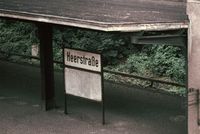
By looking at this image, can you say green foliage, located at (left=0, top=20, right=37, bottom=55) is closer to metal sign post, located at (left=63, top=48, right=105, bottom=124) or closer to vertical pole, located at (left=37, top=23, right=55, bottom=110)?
vertical pole, located at (left=37, top=23, right=55, bottom=110)

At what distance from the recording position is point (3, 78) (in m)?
14.1

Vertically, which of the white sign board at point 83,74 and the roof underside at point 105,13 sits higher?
the roof underside at point 105,13

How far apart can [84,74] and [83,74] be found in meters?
0.03

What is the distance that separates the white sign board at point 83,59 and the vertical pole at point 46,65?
1.64 feet

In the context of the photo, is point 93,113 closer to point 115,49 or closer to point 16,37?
point 115,49

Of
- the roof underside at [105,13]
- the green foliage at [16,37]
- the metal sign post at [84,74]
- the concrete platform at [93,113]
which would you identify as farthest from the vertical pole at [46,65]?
the green foliage at [16,37]

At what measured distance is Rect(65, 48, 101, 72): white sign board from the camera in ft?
32.6

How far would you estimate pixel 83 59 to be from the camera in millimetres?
10180

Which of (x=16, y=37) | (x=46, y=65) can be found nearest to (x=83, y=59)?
(x=46, y=65)

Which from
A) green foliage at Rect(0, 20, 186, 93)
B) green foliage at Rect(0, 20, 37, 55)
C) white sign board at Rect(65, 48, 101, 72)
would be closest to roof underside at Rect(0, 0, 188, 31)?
white sign board at Rect(65, 48, 101, 72)

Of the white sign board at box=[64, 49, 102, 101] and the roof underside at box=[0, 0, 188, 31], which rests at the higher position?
the roof underside at box=[0, 0, 188, 31]

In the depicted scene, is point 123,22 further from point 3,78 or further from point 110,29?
point 3,78

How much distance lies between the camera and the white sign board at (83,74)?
10.0m

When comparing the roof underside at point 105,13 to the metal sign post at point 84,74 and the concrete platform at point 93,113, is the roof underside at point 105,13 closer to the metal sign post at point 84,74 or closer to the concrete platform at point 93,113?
the metal sign post at point 84,74
